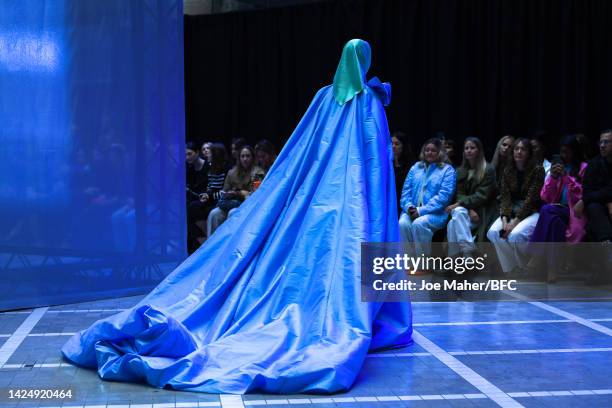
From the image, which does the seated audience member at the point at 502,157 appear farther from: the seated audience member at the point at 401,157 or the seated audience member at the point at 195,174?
the seated audience member at the point at 195,174

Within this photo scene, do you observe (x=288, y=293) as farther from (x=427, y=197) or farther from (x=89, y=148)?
(x=427, y=197)

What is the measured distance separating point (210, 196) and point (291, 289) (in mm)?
4351

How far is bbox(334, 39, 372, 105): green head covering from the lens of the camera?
4539mm

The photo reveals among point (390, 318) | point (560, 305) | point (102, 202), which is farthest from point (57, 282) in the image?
point (560, 305)

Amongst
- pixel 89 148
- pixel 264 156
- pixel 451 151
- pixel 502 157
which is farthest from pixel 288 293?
pixel 264 156

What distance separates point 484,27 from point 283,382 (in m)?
5.59

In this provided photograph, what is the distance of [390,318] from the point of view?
174 inches

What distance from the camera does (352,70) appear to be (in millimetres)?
4555

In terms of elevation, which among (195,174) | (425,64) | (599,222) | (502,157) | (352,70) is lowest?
(599,222)

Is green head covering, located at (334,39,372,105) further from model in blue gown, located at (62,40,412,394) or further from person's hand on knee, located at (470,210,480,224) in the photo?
person's hand on knee, located at (470,210,480,224)

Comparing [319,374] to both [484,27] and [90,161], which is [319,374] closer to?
[90,161]

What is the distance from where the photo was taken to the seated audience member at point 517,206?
22.2 ft

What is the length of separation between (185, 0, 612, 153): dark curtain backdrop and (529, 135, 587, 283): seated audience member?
86cm

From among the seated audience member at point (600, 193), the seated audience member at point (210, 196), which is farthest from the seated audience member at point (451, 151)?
the seated audience member at point (210, 196)
